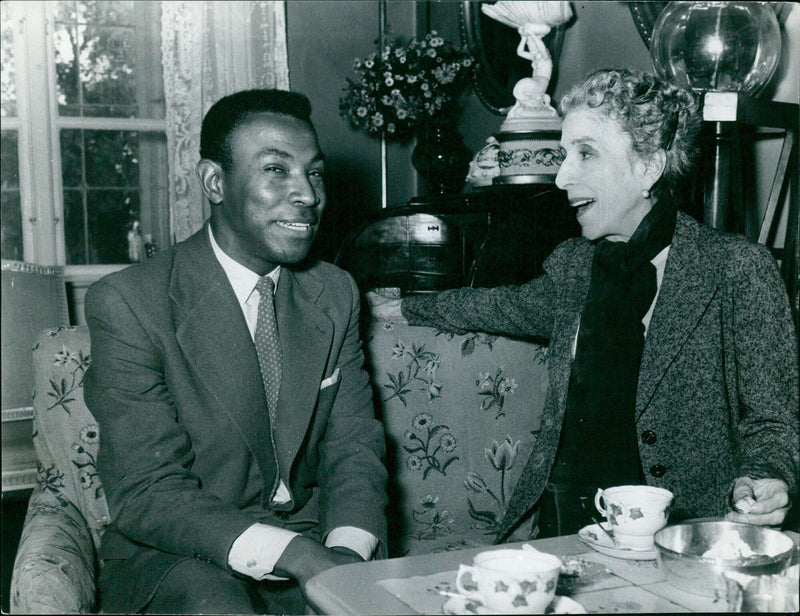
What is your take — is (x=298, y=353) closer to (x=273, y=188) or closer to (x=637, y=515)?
(x=273, y=188)

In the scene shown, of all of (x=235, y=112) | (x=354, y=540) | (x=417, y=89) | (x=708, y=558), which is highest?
(x=417, y=89)

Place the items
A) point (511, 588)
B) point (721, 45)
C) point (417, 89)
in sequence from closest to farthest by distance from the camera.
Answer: point (511, 588) → point (721, 45) → point (417, 89)

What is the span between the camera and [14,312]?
9.93 ft

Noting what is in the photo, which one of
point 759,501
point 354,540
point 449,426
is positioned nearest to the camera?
point 759,501

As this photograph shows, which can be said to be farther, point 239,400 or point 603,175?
point 603,175

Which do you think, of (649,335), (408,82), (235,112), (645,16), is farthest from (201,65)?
(649,335)

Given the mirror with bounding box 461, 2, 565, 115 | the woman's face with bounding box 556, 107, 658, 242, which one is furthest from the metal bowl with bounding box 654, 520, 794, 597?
the mirror with bounding box 461, 2, 565, 115

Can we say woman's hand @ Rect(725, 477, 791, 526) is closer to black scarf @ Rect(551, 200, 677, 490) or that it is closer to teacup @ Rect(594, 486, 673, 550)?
teacup @ Rect(594, 486, 673, 550)

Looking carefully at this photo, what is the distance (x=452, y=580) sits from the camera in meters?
1.13

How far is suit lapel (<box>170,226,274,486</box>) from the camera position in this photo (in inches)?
65.5

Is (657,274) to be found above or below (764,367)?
above

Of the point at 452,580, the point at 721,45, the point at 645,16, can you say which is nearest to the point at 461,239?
the point at 645,16

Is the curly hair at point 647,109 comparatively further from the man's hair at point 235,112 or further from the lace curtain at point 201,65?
the lace curtain at point 201,65

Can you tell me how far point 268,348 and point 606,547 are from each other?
2.74 ft
